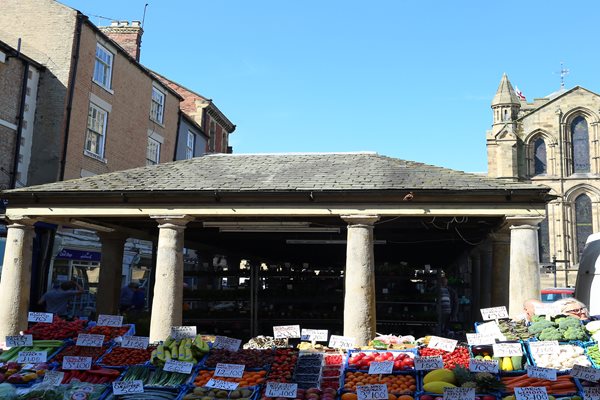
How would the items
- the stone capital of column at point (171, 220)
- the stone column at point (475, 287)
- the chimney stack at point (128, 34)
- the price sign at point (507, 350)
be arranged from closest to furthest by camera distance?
1. the price sign at point (507, 350)
2. the stone capital of column at point (171, 220)
3. the stone column at point (475, 287)
4. the chimney stack at point (128, 34)

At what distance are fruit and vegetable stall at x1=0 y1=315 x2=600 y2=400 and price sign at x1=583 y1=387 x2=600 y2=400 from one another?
0.4 inches

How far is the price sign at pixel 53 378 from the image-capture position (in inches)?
284

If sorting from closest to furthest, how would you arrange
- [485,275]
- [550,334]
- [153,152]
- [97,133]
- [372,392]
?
[372,392] → [550,334] → [485,275] → [97,133] → [153,152]

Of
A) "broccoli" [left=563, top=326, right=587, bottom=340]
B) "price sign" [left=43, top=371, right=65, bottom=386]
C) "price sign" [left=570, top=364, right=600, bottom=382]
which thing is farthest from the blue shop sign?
"price sign" [left=570, top=364, right=600, bottom=382]

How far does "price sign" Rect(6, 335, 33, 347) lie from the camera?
8656 mm

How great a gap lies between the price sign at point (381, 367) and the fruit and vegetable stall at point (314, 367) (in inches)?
0.5

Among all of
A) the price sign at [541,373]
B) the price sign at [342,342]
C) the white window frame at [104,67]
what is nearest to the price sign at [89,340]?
the price sign at [342,342]

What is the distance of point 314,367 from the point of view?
7.66m

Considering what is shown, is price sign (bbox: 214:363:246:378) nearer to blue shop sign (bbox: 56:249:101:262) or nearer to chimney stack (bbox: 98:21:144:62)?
blue shop sign (bbox: 56:249:101:262)

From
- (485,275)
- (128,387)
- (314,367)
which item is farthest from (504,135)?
(128,387)

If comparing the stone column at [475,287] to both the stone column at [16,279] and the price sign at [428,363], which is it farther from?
the stone column at [16,279]

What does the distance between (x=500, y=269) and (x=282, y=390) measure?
24.1 ft

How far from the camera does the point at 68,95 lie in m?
18.1

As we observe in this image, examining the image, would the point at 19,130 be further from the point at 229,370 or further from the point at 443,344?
the point at 443,344
